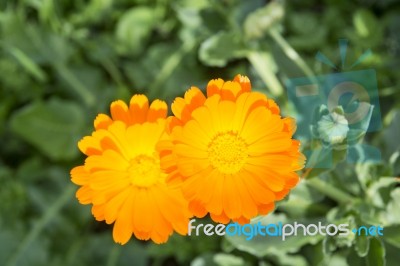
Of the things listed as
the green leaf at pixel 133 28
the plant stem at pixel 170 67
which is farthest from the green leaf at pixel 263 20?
the green leaf at pixel 133 28

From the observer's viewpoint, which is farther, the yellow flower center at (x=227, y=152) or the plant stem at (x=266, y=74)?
the plant stem at (x=266, y=74)

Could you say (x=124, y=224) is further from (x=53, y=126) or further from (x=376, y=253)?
(x=53, y=126)

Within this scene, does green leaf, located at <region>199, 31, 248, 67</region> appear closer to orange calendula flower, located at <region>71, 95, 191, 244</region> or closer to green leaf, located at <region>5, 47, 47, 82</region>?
green leaf, located at <region>5, 47, 47, 82</region>

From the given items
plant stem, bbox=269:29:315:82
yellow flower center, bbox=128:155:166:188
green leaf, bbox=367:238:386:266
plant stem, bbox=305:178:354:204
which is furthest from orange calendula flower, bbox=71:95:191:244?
plant stem, bbox=269:29:315:82

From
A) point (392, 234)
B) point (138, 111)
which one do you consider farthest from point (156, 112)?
point (392, 234)

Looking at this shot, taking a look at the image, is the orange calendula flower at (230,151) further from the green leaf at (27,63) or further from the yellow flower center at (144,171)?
the green leaf at (27,63)

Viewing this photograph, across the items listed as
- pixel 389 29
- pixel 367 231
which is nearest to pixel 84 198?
pixel 367 231
